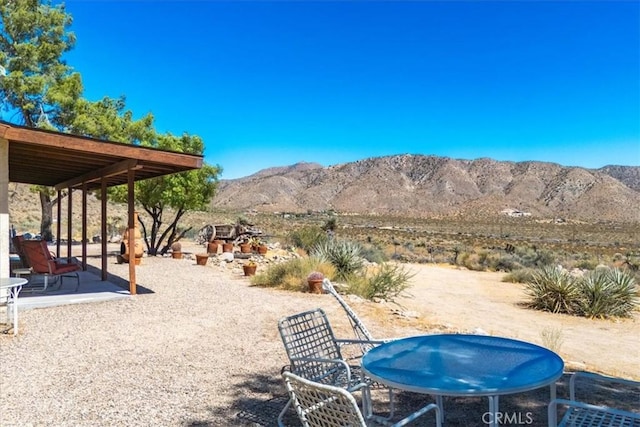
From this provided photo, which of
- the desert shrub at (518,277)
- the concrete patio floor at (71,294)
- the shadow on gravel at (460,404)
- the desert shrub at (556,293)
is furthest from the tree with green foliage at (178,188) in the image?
the shadow on gravel at (460,404)

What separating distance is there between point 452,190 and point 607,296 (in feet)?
235

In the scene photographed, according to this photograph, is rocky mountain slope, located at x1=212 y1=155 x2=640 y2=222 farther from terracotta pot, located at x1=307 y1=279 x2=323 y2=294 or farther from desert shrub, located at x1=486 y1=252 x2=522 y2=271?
terracotta pot, located at x1=307 y1=279 x2=323 y2=294

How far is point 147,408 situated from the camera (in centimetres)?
412

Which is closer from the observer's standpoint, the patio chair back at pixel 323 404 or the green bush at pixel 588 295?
the patio chair back at pixel 323 404

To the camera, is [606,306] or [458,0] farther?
[458,0]

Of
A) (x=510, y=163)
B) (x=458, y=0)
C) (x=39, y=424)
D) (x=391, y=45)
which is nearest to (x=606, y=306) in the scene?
(x=39, y=424)

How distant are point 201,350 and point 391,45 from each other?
2594 cm

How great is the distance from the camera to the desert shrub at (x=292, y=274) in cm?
1096

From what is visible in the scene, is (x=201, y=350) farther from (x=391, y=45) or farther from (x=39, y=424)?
(x=391, y=45)

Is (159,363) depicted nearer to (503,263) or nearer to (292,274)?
(292,274)

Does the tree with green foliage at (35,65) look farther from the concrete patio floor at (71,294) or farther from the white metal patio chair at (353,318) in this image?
the white metal patio chair at (353,318)

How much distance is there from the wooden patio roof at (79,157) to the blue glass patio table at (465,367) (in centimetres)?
669

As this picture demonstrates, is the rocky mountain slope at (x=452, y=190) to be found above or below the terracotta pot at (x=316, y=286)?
above

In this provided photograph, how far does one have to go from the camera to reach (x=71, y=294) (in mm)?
9242
